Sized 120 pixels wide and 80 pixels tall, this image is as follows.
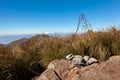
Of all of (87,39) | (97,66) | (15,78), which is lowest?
(15,78)

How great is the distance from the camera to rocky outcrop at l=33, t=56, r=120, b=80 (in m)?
5.94

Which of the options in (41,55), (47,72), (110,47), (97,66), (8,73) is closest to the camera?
(97,66)

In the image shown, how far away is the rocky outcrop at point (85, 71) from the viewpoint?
19.5ft

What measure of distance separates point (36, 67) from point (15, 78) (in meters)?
0.88

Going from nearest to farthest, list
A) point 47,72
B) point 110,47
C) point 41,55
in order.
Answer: point 47,72
point 110,47
point 41,55

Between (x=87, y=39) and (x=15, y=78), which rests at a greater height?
(x=87, y=39)

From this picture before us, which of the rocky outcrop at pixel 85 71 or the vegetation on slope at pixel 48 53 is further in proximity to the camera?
the vegetation on slope at pixel 48 53

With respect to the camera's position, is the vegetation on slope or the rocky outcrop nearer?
the rocky outcrop

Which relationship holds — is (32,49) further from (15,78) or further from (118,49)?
(118,49)

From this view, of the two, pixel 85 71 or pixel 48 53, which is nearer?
pixel 85 71

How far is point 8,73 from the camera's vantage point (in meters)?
7.54

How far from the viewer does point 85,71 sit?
252 inches

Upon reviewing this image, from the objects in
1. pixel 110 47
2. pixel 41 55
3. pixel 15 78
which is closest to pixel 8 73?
pixel 15 78

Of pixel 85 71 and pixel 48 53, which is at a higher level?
pixel 48 53
